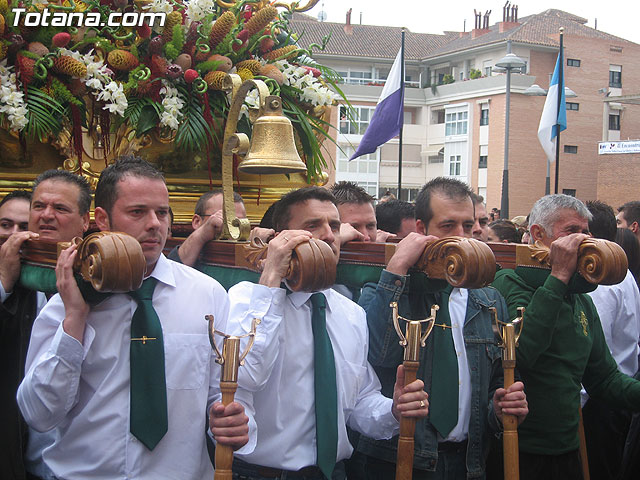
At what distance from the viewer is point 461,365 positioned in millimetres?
3557

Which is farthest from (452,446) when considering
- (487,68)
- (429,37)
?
(429,37)

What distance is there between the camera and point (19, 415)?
315 cm

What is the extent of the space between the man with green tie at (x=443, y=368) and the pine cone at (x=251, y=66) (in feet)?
7.34

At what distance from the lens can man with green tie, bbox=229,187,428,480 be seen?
2904mm

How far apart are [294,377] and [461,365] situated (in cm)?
85

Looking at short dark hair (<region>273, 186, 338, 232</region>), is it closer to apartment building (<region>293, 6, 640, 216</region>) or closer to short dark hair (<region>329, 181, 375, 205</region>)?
short dark hair (<region>329, 181, 375, 205</region>)

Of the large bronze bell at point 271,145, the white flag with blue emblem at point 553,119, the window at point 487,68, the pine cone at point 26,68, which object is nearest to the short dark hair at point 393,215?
the large bronze bell at point 271,145

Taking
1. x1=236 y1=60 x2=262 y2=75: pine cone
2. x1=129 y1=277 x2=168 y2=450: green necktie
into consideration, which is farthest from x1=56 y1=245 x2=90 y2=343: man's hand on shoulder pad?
x1=236 y1=60 x2=262 y2=75: pine cone

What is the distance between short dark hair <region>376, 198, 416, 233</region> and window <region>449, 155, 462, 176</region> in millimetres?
43241

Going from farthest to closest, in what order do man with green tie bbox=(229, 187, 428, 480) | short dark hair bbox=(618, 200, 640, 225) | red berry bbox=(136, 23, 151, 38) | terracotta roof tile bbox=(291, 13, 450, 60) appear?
terracotta roof tile bbox=(291, 13, 450, 60), short dark hair bbox=(618, 200, 640, 225), red berry bbox=(136, 23, 151, 38), man with green tie bbox=(229, 187, 428, 480)

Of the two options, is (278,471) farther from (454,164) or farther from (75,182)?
(454,164)

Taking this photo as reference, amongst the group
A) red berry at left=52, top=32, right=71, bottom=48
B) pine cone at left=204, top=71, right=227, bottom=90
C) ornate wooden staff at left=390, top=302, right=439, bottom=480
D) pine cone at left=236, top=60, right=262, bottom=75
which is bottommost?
ornate wooden staff at left=390, top=302, right=439, bottom=480

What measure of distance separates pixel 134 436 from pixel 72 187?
4.56 ft

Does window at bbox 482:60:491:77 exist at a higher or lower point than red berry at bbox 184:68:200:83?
higher
